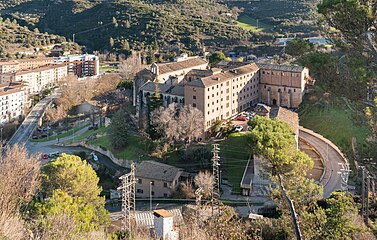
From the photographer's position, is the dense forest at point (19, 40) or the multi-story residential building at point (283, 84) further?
the dense forest at point (19, 40)

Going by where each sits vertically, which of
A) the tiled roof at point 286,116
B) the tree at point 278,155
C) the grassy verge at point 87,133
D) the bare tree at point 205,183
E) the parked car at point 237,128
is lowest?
the grassy verge at point 87,133

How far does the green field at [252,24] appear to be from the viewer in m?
66.1

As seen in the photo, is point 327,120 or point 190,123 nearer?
point 190,123

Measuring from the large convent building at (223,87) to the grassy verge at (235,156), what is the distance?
8.63 feet

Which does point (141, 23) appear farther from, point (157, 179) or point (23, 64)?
point (157, 179)

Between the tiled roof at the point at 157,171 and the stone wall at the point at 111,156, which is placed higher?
the tiled roof at the point at 157,171

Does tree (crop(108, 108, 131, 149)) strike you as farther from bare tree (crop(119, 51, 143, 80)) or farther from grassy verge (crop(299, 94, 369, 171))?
bare tree (crop(119, 51, 143, 80))

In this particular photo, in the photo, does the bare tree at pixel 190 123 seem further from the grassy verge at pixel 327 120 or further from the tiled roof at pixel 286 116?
the grassy verge at pixel 327 120

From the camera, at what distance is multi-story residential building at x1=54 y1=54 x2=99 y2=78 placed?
190ft

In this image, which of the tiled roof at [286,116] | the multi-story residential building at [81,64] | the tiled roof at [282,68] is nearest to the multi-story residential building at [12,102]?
the multi-story residential building at [81,64]

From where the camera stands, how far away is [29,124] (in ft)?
138

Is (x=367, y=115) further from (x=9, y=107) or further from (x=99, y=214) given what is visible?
(x=9, y=107)

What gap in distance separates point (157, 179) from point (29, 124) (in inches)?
905

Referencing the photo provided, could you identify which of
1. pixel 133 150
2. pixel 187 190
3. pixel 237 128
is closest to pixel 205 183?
pixel 187 190
